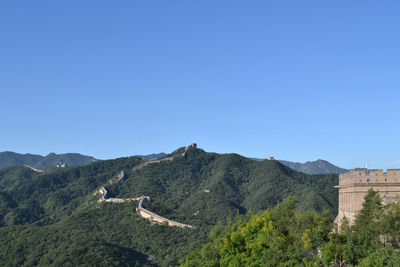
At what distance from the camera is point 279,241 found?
36094 millimetres

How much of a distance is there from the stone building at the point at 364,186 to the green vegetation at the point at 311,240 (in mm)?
1293

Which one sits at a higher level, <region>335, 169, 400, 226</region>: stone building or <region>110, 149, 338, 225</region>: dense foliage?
<region>110, 149, 338, 225</region>: dense foliage

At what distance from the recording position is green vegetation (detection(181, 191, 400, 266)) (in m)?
31.7

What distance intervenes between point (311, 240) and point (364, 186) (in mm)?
6628

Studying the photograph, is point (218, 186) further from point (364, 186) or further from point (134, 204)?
point (364, 186)

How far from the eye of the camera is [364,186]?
1469 inches

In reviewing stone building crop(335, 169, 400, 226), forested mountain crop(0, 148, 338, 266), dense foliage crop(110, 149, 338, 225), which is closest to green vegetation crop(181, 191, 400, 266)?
stone building crop(335, 169, 400, 226)

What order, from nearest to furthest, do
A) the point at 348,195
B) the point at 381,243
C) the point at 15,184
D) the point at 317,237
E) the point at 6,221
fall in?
the point at 381,243 < the point at 317,237 < the point at 348,195 < the point at 6,221 < the point at 15,184

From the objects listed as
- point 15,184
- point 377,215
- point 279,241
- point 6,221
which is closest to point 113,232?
point 6,221

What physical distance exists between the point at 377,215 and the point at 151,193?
3539 inches

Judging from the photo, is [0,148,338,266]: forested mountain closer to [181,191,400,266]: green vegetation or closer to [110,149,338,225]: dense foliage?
[110,149,338,225]: dense foliage

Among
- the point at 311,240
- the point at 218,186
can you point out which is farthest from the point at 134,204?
the point at 311,240

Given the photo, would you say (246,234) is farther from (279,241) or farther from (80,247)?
(80,247)

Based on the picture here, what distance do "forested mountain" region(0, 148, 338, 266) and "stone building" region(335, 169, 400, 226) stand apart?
47.0ft
